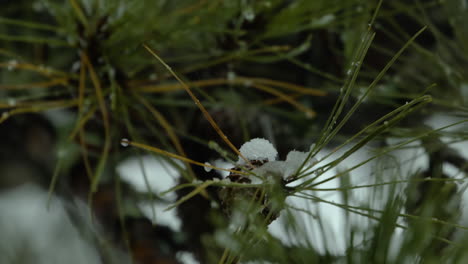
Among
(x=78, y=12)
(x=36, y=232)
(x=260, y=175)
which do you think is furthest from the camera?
(x=36, y=232)

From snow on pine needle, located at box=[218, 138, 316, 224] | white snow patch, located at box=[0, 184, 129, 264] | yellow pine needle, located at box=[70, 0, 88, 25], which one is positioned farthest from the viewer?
white snow patch, located at box=[0, 184, 129, 264]

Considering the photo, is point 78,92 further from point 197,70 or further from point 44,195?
point 44,195

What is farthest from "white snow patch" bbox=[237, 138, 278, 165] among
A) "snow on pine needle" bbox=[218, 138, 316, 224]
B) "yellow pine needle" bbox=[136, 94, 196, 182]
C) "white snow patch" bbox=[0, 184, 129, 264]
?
"white snow patch" bbox=[0, 184, 129, 264]

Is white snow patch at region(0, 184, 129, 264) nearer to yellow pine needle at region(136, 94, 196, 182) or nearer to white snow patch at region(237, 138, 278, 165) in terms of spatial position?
yellow pine needle at region(136, 94, 196, 182)

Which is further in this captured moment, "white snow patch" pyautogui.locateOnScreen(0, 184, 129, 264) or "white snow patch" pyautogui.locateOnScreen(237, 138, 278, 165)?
"white snow patch" pyautogui.locateOnScreen(0, 184, 129, 264)

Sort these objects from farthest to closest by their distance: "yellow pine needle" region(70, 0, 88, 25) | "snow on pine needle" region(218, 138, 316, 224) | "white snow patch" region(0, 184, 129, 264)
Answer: "white snow patch" region(0, 184, 129, 264), "yellow pine needle" region(70, 0, 88, 25), "snow on pine needle" region(218, 138, 316, 224)

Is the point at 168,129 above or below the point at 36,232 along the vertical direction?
above

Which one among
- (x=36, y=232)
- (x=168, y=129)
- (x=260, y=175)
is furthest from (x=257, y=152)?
(x=36, y=232)

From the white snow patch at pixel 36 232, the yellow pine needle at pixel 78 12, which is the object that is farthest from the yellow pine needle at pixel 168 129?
the white snow patch at pixel 36 232

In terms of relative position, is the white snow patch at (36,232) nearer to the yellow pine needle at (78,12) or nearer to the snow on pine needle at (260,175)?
the yellow pine needle at (78,12)

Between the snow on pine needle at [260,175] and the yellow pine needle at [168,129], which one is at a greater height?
the yellow pine needle at [168,129]

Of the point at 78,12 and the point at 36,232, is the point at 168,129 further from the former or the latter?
the point at 36,232
